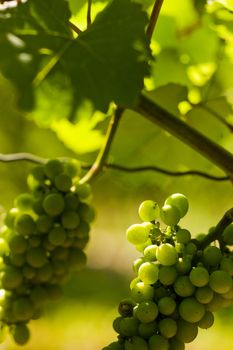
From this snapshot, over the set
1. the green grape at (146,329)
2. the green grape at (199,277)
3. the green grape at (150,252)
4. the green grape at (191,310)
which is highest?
the green grape at (150,252)

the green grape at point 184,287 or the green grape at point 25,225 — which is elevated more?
the green grape at point 25,225

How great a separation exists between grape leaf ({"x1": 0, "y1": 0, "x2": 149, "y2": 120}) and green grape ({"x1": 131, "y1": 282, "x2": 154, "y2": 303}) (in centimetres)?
21

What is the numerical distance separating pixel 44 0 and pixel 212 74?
491 millimetres

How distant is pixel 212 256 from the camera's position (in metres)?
0.82

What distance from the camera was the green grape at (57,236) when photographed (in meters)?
1.03

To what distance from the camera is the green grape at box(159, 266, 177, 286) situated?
814mm

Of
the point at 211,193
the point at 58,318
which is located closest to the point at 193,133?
the point at 211,193

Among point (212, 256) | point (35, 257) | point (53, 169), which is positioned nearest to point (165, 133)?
point (53, 169)

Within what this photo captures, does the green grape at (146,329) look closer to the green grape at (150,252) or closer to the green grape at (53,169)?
the green grape at (150,252)

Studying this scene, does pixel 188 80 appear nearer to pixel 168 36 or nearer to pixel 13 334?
pixel 168 36

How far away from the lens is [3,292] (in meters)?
1.08

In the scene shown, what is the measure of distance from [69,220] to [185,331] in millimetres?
294

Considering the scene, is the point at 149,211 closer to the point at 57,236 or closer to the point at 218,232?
the point at 218,232

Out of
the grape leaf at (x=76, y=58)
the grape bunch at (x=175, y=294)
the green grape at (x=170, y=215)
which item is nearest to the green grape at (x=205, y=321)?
the grape bunch at (x=175, y=294)
